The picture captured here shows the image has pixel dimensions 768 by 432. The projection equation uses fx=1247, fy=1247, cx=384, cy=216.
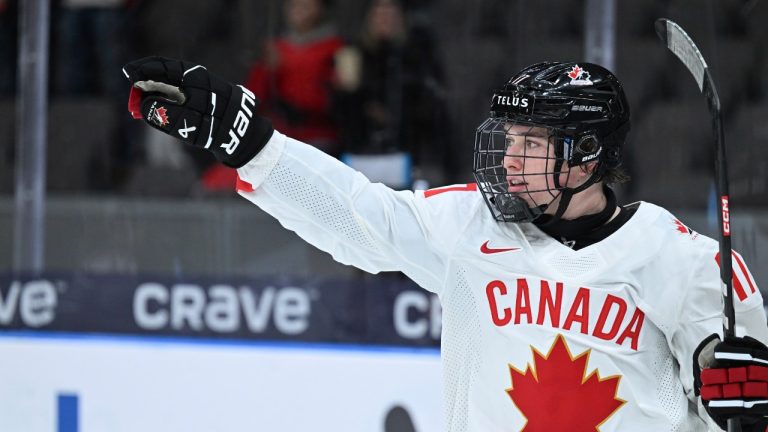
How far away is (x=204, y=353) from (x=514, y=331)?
5.77ft

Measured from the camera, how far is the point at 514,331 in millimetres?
2252

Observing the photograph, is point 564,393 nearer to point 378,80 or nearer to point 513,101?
point 513,101

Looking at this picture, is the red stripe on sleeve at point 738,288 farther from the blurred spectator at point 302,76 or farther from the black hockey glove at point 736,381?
the blurred spectator at point 302,76

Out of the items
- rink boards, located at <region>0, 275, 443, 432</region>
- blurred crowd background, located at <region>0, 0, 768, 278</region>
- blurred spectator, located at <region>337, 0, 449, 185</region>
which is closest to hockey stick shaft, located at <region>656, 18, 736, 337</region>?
blurred crowd background, located at <region>0, 0, 768, 278</region>

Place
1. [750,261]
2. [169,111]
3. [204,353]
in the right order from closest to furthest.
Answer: [169,111] → [750,261] → [204,353]

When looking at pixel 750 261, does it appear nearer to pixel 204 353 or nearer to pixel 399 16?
pixel 399 16

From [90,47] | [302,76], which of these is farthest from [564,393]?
[90,47]

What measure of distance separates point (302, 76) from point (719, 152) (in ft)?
6.84

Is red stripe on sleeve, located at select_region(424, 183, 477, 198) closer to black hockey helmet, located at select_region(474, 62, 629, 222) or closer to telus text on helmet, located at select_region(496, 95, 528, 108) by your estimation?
black hockey helmet, located at select_region(474, 62, 629, 222)

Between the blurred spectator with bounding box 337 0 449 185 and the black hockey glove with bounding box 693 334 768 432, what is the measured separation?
187 centimetres

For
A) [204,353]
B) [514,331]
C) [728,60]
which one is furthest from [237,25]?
[514,331]

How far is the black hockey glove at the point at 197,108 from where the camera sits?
81.7 inches

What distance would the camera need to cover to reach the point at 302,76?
4.15 meters

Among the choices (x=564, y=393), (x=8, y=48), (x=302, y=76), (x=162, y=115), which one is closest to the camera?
(x=162, y=115)
